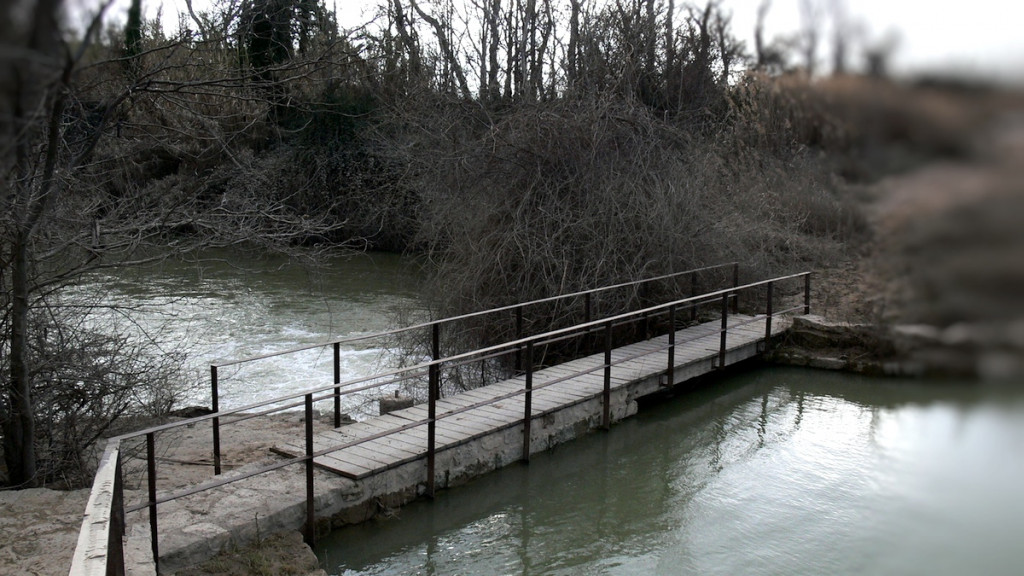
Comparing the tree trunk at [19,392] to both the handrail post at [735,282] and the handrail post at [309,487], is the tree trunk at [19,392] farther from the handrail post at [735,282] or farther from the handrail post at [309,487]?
the handrail post at [735,282]

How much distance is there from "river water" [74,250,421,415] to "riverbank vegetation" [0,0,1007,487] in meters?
1.22

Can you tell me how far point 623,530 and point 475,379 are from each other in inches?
182

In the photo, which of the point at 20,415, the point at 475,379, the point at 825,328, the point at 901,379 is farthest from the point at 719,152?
the point at 901,379

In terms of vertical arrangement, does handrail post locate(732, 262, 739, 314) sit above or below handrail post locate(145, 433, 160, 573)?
above

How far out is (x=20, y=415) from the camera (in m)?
5.73

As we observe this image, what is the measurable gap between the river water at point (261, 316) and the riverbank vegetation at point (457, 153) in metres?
1.22

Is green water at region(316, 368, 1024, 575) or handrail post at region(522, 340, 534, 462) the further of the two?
handrail post at region(522, 340, 534, 462)

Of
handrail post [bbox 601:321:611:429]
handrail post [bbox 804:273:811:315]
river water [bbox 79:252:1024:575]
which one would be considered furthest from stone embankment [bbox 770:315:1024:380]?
handrail post [bbox 804:273:811:315]

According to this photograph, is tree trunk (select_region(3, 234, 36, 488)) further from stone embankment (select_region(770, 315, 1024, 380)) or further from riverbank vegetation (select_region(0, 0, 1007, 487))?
stone embankment (select_region(770, 315, 1024, 380))

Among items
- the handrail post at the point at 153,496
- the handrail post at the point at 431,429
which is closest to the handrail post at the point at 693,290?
the handrail post at the point at 431,429

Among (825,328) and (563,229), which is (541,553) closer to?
(563,229)

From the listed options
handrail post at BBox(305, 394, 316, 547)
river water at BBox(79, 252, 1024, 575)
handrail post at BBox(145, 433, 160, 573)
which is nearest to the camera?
river water at BBox(79, 252, 1024, 575)

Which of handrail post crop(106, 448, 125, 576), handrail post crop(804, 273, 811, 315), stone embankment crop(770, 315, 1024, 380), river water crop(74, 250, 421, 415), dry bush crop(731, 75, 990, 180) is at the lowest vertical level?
river water crop(74, 250, 421, 415)

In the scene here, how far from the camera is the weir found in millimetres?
4801
